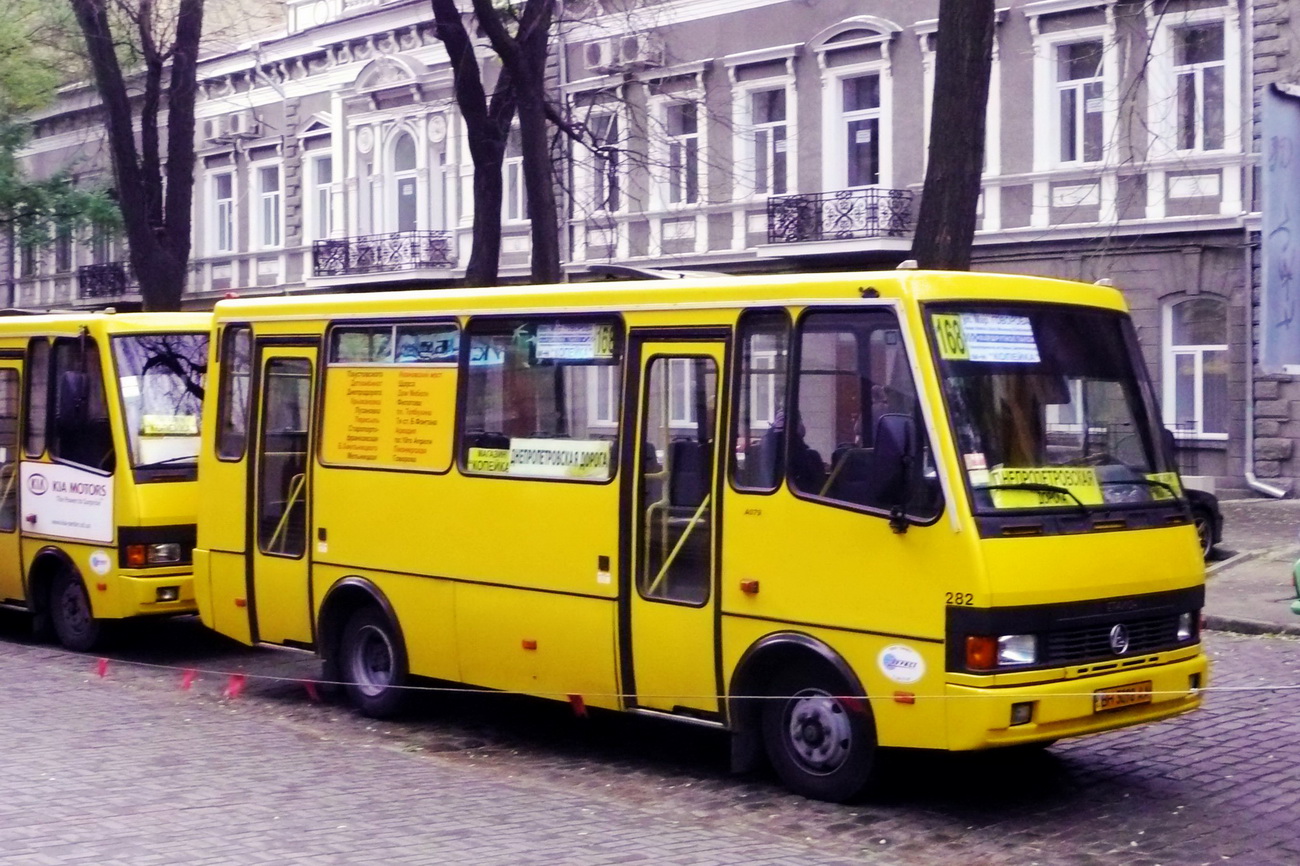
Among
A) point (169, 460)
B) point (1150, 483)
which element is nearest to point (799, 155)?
point (169, 460)

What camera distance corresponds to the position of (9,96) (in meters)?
31.9

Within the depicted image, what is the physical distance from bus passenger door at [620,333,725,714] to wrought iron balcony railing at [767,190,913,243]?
18115 millimetres

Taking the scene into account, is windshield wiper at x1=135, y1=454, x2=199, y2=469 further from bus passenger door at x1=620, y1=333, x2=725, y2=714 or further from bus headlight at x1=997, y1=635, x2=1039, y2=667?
bus headlight at x1=997, y1=635, x2=1039, y2=667

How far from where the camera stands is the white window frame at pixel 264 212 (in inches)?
1538

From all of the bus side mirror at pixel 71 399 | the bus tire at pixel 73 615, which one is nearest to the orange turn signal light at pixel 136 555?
the bus tire at pixel 73 615

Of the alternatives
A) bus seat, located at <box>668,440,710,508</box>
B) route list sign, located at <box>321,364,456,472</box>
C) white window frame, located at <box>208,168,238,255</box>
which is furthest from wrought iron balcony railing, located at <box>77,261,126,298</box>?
bus seat, located at <box>668,440,710,508</box>

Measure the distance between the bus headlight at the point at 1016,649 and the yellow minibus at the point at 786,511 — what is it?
0.02 meters

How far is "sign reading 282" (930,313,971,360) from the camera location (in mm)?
8219

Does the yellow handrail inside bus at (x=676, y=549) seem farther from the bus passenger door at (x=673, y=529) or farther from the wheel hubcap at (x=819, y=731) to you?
the wheel hubcap at (x=819, y=731)

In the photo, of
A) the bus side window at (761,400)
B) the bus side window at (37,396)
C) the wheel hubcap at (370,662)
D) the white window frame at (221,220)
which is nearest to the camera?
the bus side window at (761,400)

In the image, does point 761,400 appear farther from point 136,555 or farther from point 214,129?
point 214,129

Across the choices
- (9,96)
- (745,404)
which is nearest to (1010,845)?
(745,404)

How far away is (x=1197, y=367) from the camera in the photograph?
81.0 ft

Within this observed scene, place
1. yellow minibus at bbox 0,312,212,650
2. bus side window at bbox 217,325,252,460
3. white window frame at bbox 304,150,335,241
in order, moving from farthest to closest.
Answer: white window frame at bbox 304,150,335,241, yellow minibus at bbox 0,312,212,650, bus side window at bbox 217,325,252,460
